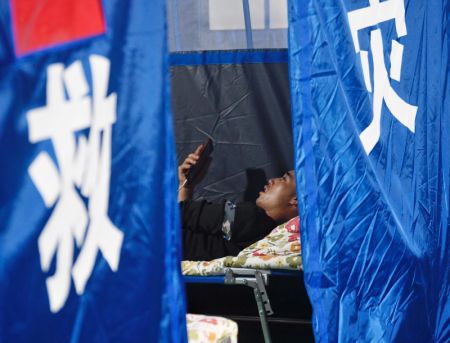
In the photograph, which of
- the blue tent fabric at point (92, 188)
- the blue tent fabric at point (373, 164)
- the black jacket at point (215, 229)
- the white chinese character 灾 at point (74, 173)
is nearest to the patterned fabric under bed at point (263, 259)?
the black jacket at point (215, 229)

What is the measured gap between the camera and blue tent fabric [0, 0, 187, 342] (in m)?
1.58

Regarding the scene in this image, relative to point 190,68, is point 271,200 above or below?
below

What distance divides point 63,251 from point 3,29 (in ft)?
1.30

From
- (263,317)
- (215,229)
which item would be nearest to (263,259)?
(263,317)

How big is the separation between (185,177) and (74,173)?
3037mm

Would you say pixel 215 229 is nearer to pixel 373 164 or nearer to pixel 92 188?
pixel 373 164

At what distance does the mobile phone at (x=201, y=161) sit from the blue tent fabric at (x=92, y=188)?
2.73 meters

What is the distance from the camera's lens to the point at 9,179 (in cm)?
155

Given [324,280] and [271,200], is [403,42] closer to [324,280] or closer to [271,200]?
[324,280]

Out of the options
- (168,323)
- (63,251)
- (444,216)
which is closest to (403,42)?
(444,216)

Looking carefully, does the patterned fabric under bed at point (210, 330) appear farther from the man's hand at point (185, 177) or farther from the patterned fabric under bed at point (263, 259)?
the man's hand at point (185, 177)

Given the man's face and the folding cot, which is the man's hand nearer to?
the man's face

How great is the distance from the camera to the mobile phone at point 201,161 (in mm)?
4766

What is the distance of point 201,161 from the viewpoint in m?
4.82
